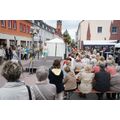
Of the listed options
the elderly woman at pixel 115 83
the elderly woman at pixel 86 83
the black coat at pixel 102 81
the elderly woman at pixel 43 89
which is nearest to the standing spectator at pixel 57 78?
the elderly woman at pixel 86 83

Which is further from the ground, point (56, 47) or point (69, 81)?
point (56, 47)

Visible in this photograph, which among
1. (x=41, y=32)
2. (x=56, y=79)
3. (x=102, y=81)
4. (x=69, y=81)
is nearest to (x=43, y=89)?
(x=56, y=79)

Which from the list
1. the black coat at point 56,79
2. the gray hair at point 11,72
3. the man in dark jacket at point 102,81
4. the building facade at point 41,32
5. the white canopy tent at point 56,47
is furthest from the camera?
the white canopy tent at point 56,47

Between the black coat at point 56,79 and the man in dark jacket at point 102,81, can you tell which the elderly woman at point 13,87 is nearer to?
the black coat at point 56,79

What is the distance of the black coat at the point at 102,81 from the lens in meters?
4.23

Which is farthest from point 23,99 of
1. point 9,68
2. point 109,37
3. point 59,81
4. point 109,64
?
point 109,37

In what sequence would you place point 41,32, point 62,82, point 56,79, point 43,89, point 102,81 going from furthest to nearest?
point 41,32, point 102,81, point 62,82, point 56,79, point 43,89

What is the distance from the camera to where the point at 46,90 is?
241 centimetres

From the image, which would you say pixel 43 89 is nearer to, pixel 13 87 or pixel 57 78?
pixel 13 87

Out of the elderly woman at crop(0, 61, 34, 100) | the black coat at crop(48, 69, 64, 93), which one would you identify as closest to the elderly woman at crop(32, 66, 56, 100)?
the elderly woman at crop(0, 61, 34, 100)

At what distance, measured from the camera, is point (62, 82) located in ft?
12.0

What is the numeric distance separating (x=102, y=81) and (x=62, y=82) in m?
0.92

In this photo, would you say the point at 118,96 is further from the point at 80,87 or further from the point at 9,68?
the point at 9,68

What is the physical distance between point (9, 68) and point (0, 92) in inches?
8.1
